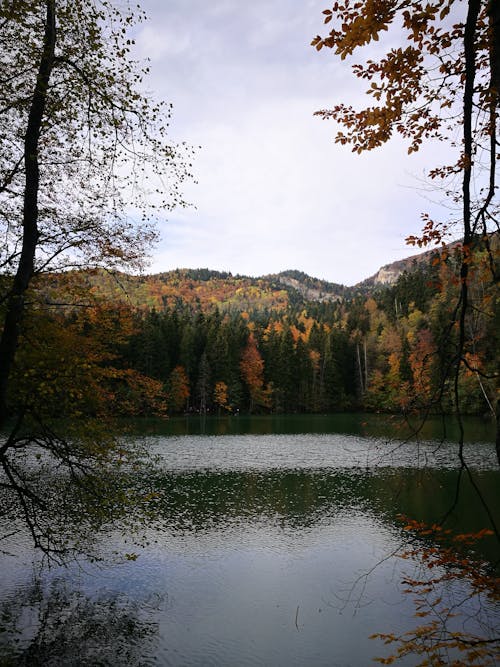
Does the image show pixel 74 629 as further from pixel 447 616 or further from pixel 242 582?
pixel 447 616

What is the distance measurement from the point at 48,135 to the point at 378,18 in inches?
193

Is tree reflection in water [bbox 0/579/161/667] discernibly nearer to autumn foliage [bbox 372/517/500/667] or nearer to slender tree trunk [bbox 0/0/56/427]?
autumn foliage [bbox 372/517/500/667]

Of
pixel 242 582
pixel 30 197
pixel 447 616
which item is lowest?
pixel 242 582

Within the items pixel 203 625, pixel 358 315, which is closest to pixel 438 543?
pixel 203 625

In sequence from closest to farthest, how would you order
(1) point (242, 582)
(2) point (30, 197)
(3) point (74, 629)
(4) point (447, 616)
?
1. (2) point (30, 197)
2. (3) point (74, 629)
3. (4) point (447, 616)
4. (1) point (242, 582)

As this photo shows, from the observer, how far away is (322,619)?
928cm

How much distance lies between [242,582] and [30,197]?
31.4ft

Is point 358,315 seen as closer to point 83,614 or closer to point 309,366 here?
point 309,366

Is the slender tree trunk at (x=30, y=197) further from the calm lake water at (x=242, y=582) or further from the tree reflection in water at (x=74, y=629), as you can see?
the tree reflection in water at (x=74, y=629)

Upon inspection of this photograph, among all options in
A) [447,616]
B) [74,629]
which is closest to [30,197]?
[74,629]

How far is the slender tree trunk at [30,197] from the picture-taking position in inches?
226

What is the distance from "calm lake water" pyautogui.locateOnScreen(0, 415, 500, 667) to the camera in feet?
27.1

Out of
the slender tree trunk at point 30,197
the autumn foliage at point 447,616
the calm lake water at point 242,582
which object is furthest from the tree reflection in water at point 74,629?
the slender tree trunk at point 30,197

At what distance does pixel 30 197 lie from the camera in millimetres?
5930
